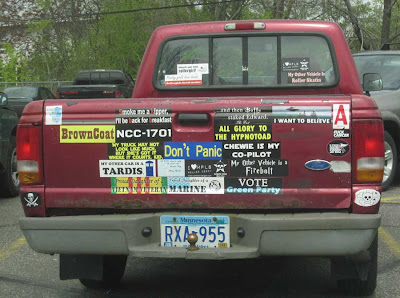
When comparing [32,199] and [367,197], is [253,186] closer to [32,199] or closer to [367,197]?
[367,197]

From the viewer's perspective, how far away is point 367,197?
357 centimetres

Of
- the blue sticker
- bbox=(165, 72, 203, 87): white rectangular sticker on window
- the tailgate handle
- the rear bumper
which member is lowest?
the rear bumper

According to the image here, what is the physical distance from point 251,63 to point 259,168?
146cm

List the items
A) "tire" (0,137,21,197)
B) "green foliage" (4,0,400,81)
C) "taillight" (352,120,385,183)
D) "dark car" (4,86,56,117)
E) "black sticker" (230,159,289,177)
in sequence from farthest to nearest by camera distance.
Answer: "green foliage" (4,0,400,81) < "dark car" (4,86,56,117) < "tire" (0,137,21,197) < "black sticker" (230,159,289,177) < "taillight" (352,120,385,183)

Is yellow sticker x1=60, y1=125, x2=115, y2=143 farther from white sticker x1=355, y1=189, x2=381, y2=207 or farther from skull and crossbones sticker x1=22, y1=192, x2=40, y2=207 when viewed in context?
white sticker x1=355, y1=189, x2=381, y2=207

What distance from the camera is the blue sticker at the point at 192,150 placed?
3668 millimetres

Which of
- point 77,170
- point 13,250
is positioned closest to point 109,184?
point 77,170

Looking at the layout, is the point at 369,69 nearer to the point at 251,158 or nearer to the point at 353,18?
the point at 251,158

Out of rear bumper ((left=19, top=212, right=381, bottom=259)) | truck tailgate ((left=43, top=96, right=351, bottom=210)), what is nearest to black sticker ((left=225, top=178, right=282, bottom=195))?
truck tailgate ((left=43, top=96, right=351, bottom=210))

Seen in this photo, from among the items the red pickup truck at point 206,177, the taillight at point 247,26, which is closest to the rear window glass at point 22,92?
the taillight at point 247,26

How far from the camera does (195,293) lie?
4.54m

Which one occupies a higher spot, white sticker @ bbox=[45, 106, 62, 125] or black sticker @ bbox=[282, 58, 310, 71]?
black sticker @ bbox=[282, 58, 310, 71]

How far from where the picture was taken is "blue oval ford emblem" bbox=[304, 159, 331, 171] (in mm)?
3592

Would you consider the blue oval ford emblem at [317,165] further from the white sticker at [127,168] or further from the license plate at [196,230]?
the white sticker at [127,168]
